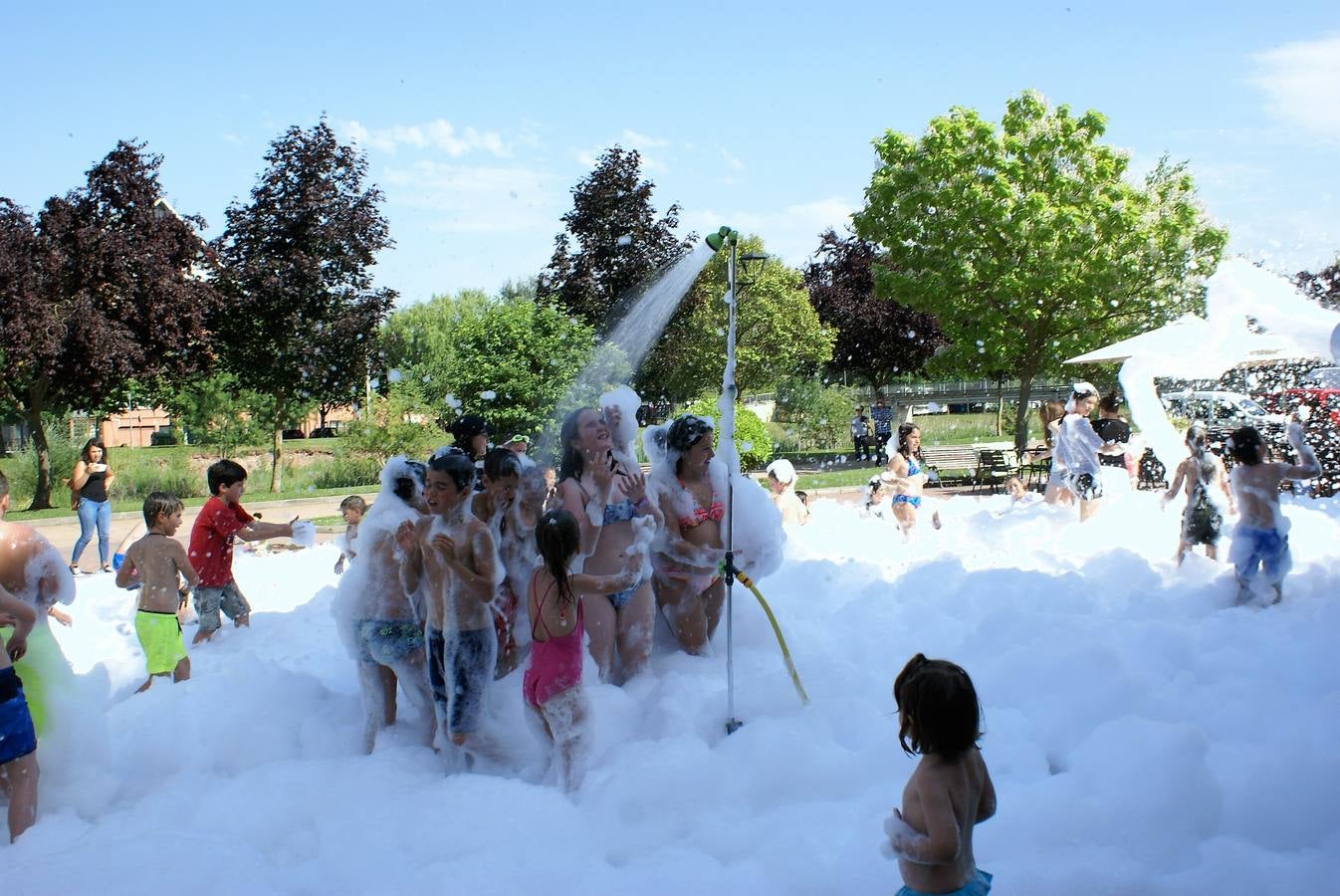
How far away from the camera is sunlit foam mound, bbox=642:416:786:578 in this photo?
5469 millimetres

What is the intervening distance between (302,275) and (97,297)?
3432 millimetres

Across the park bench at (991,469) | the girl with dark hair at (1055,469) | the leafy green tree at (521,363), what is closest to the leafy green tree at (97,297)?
the leafy green tree at (521,363)

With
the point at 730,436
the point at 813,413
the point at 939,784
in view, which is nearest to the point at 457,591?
the point at 730,436

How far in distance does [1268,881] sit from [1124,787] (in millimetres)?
668

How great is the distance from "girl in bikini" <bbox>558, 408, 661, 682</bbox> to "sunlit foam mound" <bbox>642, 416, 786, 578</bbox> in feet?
0.80

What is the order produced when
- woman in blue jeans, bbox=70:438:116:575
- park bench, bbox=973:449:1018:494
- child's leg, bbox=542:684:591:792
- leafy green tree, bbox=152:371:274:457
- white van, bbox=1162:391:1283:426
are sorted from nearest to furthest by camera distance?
child's leg, bbox=542:684:591:792 → woman in blue jeans, bbox=70:438:116:575 → white van, bbox=1162:391:1283:426 → park bench, bbox=973:449:1018:494 → leafy green tree, bbox=152:371:274:457

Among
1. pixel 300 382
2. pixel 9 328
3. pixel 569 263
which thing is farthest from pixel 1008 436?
pixel 9 328

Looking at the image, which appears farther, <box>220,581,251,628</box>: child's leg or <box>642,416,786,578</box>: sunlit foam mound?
<box>220,581,251,628</box>: child's leg

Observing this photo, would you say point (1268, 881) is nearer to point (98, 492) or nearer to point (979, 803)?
point (979, 803)

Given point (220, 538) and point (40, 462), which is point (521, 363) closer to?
point (40, 462)

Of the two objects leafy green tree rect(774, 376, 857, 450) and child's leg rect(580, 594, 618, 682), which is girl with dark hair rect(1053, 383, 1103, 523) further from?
leafy green tree rect(774, 376, 857, 450)

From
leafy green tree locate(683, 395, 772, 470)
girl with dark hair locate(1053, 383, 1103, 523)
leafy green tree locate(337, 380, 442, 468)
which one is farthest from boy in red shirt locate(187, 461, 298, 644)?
leafy green tree locate(337, 380, 442, 468)

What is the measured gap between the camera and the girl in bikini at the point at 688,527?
5363 mm

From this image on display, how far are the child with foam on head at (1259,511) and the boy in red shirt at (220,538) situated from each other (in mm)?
5677
